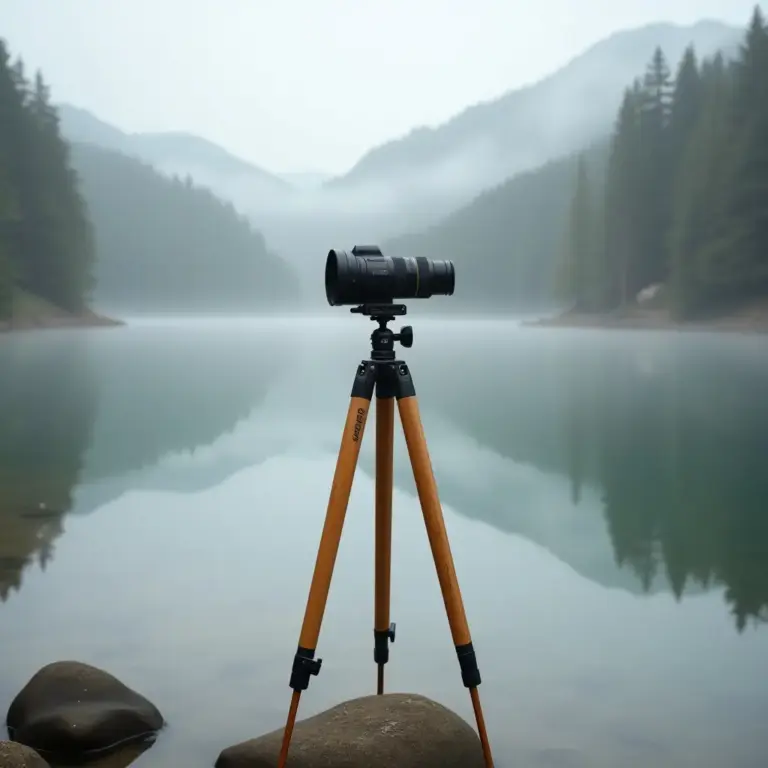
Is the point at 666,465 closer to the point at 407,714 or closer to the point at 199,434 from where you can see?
the point at 199,434

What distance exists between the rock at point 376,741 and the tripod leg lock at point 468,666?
0.79ft

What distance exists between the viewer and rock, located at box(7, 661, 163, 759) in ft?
8.45

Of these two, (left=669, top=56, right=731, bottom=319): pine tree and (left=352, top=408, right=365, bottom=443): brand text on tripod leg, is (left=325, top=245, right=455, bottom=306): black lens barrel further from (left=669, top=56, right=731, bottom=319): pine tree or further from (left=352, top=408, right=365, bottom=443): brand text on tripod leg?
(left=669, top=56, right=731, bottom=319): pine tree

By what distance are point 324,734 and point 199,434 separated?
22.0ft

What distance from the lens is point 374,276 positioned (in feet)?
7.90

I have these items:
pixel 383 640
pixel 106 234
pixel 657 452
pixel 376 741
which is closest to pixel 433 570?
pixel 383 640

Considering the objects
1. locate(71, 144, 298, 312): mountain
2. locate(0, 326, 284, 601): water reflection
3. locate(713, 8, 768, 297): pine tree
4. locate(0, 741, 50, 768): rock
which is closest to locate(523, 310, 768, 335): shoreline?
locate(713, 8, 768, 297): pine tree

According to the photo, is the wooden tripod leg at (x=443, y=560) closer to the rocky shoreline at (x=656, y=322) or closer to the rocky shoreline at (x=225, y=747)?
the rocky shoreline at (x=225, y=747)

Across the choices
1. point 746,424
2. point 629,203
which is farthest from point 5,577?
point 629,203

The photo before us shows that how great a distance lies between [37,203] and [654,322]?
931 inches

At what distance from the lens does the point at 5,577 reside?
4.17 meters

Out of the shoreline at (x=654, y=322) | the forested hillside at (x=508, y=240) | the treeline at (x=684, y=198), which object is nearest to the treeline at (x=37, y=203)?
the shoreline at (x=654, y=322)

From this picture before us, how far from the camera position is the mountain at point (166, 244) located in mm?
74312

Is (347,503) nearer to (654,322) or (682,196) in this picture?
(682,196)
